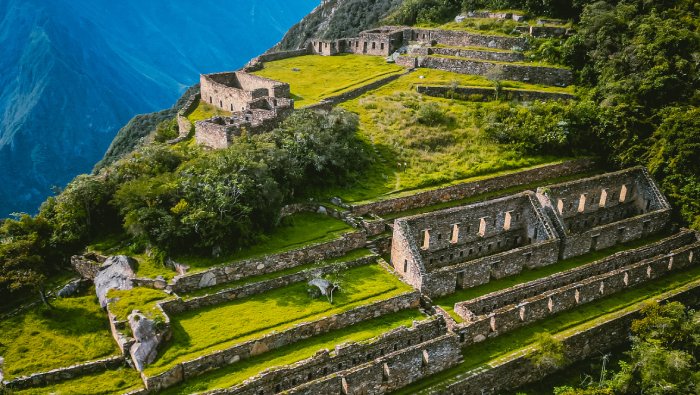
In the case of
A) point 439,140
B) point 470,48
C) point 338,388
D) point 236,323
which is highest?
point 470,48

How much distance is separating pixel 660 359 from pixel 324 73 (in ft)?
146

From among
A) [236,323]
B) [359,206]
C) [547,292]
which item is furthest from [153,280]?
[547,292]

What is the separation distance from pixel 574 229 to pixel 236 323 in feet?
79.7

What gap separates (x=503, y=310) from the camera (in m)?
28.2

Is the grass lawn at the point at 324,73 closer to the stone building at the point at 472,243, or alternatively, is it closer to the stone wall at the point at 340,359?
the stone building at the point at 472,243

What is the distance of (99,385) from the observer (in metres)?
22.0

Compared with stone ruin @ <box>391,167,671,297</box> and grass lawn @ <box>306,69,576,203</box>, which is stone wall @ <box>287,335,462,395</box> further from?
grass lawn @ <box>306,69,576,203</box>

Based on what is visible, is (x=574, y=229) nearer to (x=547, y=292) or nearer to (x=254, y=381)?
(x=547, y=292)

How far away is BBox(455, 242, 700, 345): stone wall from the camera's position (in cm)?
2781

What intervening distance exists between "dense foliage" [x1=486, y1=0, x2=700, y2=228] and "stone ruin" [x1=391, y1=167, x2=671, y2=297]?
2.15 meters

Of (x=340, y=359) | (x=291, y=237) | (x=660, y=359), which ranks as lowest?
(x=660, y=359)

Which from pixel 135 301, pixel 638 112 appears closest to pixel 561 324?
pixel 135 301

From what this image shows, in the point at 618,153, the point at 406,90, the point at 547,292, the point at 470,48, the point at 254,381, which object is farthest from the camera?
the point at 470,48

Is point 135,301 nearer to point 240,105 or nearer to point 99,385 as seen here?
point 99,385
